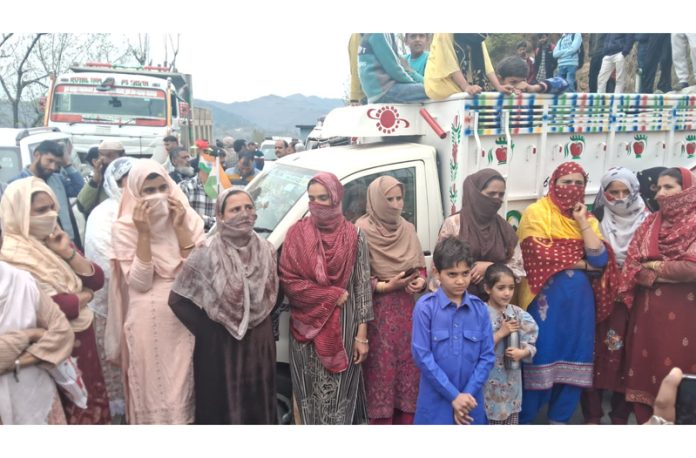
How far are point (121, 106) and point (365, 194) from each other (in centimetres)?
660

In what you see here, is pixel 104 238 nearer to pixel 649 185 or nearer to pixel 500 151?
pixel 500 151

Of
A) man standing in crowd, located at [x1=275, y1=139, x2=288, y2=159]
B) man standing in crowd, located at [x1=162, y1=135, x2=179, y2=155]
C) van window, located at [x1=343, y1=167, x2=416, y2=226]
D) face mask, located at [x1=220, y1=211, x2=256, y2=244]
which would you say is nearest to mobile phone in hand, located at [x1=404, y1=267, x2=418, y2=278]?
van window, located at [x1=343, y1=167, x2=416, y2=226]

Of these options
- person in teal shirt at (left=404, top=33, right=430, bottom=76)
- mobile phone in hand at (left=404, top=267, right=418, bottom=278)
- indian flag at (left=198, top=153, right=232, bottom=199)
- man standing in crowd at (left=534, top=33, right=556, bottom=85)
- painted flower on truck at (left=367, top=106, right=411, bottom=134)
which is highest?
man standing in crowd at (left=534, top=33, right=556, bottom=85)

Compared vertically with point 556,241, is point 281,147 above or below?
above

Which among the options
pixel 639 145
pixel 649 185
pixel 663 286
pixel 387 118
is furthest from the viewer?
pixel 639 145

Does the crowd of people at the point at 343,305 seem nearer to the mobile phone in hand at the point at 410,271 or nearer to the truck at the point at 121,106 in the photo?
the mobile phone in hand at the point at 410,271

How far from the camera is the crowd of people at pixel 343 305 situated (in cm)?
284

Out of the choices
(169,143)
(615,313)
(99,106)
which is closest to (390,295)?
(615,313)

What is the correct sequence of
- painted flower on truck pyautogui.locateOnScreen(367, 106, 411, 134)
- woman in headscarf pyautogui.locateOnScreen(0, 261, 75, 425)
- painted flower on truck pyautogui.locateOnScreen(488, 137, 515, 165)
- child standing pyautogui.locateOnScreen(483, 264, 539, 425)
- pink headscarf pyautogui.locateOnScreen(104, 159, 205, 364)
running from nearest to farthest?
woman in headscarf pyautogui.locateOnScreen(0, 261, 75, 425) → pink headscarf pyautogui.locateOnScreen(104, 159, 205, 364) → child standing pyautogui.locateOnScreen(483, 264, 539, 425) → painted flower on truck pyautogui.locateOnScreen(488, 137, 515, 165) → painted flower on truck pyautogui.locateOnScreen(367, 106, 411, 134)

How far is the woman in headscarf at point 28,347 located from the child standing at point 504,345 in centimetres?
228

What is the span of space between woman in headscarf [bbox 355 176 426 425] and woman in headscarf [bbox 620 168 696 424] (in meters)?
1.33

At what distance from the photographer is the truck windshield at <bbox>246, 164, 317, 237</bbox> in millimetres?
3496

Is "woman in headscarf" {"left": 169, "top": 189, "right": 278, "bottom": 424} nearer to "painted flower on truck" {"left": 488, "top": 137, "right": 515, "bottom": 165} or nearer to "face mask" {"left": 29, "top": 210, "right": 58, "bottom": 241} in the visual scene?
"face mask" {"left": 29, "top": 210, "right": 58, "bottom": 241}

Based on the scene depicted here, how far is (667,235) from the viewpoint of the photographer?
10.7 ft
